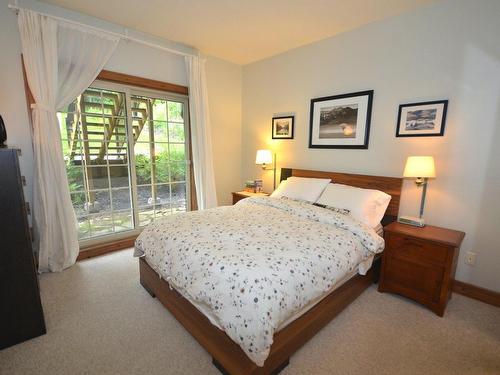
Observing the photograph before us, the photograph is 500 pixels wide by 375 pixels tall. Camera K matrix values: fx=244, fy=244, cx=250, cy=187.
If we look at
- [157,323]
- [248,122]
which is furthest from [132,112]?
[157,323]

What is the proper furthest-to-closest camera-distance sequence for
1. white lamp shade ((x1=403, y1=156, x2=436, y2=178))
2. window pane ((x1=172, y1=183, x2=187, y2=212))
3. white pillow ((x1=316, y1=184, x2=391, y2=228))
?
window pane ((x1=172, y1=183, x2=187, y2=212)) < white pillow ((x1=316, y1=184, x2=391, y2=228)) < white lamp shade ((x1=403, y1=156, x2=436, y2=178))

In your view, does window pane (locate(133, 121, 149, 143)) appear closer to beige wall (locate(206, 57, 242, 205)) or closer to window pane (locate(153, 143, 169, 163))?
window pane (locate(153, 143, 169, 163))

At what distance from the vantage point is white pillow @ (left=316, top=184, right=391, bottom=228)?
232 cm

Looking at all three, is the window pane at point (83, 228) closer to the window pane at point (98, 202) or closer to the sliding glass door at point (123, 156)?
the sliding glass door at point (123, 156)

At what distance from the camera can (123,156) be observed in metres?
3.10

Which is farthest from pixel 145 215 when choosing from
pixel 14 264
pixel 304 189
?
pixel 304 189

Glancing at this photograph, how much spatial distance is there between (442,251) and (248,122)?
310 centimetres

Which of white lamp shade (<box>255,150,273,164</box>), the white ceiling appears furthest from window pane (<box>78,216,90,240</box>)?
white lamp shade (<box>255,150,273,164</box>)

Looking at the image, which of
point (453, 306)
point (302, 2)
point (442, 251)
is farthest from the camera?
point (302, 2)

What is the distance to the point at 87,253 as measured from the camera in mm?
2854

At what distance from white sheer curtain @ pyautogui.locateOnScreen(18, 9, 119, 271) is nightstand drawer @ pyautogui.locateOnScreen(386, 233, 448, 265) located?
3177 millimetres

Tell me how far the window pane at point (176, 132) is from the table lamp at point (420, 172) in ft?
9.42

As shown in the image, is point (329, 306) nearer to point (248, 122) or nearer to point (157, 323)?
point (157, 323)

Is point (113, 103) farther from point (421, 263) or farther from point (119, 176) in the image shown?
point (421, 263)
